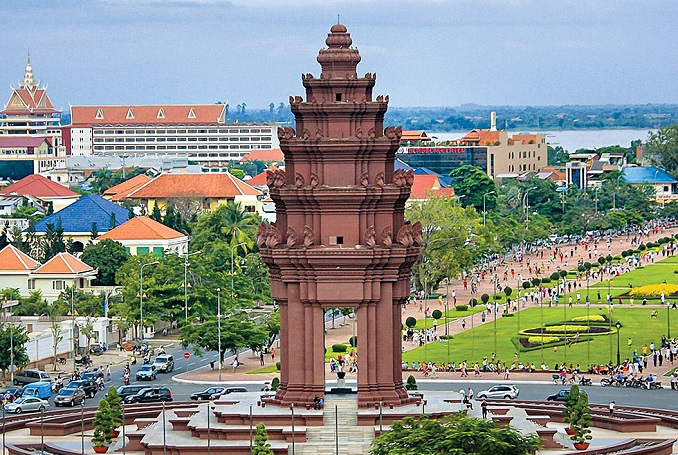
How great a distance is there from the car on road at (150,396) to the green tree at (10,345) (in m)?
14.6

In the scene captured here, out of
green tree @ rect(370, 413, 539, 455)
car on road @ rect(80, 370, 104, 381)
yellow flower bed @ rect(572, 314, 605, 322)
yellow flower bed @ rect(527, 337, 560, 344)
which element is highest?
green tree @ rect(370, 413, 539, 455)

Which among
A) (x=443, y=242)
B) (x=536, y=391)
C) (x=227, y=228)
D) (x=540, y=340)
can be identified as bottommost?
(x=536, y=391)

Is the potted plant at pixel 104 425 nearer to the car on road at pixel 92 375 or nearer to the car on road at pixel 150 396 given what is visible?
the car on road at pixel 150 396

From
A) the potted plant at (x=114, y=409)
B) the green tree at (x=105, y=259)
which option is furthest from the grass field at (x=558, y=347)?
the potted plant at (x=114, y=409)

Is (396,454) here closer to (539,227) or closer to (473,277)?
(473,277)

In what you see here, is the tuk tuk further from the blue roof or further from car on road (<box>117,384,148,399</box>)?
the blue roof

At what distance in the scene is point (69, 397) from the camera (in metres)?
92.6

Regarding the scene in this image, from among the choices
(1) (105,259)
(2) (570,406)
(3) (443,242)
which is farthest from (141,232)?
(2) (570,406)

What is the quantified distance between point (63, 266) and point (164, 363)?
2666 centimetres

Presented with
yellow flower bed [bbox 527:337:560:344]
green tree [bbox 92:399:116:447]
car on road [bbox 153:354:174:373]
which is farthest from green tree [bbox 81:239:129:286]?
green tree [bbox 92:399:116:447]

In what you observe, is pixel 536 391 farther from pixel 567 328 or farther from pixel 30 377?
pixel 30 377

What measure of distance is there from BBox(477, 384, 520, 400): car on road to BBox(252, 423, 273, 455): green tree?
25.3m

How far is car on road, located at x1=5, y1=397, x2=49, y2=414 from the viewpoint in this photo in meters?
88.8

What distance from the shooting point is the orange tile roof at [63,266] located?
13075 cm
